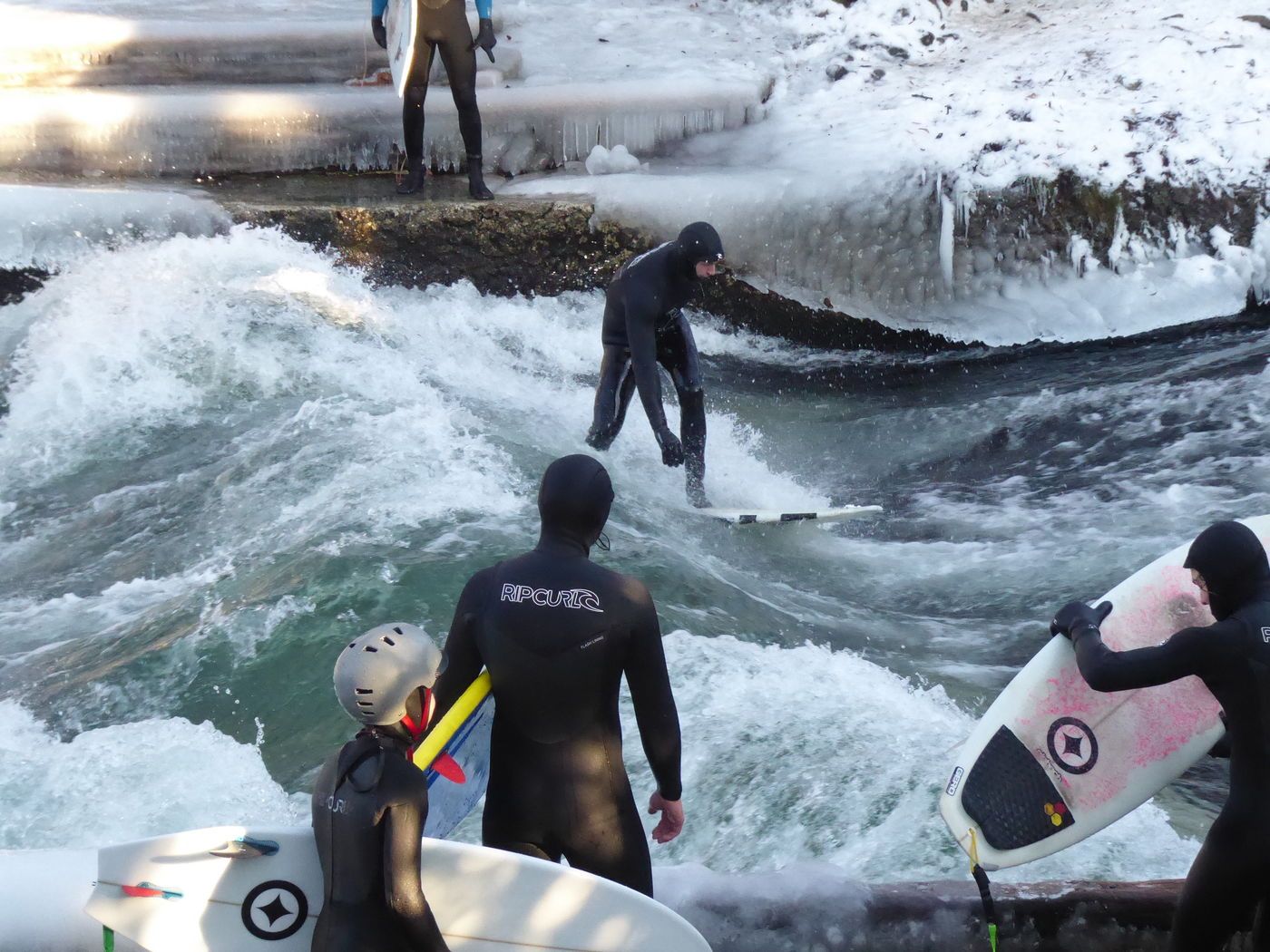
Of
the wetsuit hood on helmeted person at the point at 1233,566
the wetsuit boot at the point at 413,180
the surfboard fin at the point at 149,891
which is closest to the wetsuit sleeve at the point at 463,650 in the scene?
the surfboard fin at the point at 149,891

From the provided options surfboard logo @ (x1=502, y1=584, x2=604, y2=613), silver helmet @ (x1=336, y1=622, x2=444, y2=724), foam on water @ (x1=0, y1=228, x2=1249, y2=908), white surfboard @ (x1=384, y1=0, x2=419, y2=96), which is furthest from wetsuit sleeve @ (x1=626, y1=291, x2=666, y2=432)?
silver helmet @ (x1=336, y1=622, x2=444, y2=724)

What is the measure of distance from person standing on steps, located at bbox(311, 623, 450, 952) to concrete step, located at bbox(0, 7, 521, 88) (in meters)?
8.25

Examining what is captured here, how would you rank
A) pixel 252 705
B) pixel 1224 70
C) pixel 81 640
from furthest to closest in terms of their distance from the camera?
pixel 1224 70 → pixel 81 640 → pixel 252 705

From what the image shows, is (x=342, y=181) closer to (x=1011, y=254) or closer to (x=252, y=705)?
(x=1011, y=254)

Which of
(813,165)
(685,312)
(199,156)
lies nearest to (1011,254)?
(813,165)

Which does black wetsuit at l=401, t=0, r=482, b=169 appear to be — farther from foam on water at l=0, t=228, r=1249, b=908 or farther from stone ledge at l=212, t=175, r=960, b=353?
foam on water at l=0, t=228, r=1249, b=908

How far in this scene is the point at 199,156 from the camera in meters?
8.87

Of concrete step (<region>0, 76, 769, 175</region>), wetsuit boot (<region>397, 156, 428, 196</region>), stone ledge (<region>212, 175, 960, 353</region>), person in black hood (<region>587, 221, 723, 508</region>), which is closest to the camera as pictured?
person in black hood (<region>587, 221, 723, 508</region>)

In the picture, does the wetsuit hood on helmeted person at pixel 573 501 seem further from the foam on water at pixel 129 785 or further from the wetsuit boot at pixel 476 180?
the wetsuit boot at pixel 476 180

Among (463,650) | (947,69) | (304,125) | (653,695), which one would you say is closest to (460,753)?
(463,650)

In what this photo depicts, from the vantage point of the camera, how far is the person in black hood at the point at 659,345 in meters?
5.30

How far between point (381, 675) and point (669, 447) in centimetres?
372

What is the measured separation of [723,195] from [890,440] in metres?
2.04

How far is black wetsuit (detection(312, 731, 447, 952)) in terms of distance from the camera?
2.14 metres
